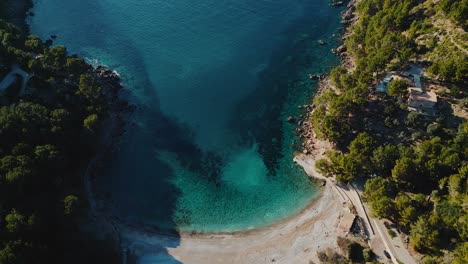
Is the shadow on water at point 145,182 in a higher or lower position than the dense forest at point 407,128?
lower

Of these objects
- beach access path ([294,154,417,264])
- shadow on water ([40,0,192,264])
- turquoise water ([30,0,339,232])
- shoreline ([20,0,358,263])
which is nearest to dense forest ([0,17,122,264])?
shadow on water ([40,0,192,264])

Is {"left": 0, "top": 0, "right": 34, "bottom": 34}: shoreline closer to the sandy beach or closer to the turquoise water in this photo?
the turquoise water

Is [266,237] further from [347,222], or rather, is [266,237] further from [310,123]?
[310,123]

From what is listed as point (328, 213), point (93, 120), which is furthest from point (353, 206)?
point (93, 120)

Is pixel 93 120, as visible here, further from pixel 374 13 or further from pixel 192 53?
pixel 374 13

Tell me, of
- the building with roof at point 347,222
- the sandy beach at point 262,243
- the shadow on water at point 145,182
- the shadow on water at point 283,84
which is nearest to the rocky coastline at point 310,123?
the shadow on water at point 283,84

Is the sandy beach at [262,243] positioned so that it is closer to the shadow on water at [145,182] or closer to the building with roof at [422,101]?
the shadow on water at [145,182]

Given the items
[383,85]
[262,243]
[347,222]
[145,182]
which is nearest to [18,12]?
[145,182]
